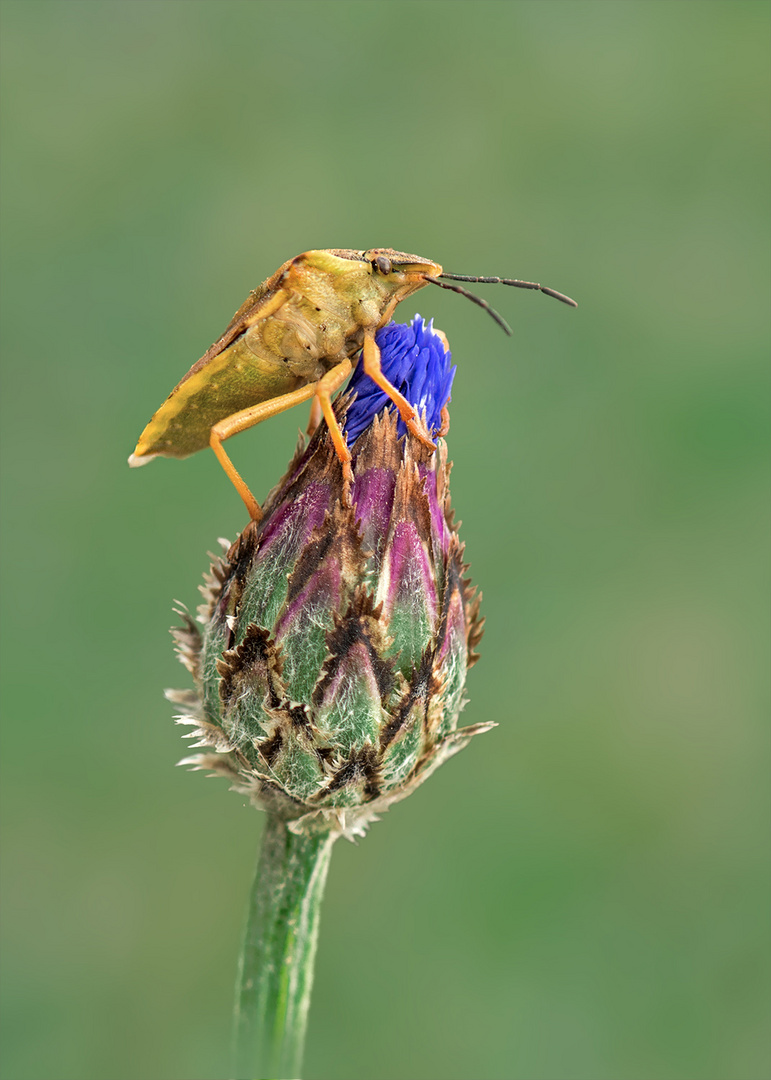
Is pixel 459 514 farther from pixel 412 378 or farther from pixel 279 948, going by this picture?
pixel 279 948

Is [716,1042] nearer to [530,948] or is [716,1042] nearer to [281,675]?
[530,948]

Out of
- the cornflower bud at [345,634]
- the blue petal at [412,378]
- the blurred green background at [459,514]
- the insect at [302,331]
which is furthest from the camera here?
the blurred green background at [459,514]

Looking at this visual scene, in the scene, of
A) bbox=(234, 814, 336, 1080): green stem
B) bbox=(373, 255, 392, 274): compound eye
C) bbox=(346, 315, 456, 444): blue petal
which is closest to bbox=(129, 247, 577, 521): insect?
bbox=(373, 255, 392, 274): compound eye

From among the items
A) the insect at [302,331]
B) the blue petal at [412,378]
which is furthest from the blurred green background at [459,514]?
the blue petal at [412,378]

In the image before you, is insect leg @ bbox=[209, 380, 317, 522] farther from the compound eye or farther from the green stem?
the green stem

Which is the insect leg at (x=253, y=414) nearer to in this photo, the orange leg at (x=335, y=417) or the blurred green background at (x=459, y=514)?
the orange leg at (x=335, y=417)

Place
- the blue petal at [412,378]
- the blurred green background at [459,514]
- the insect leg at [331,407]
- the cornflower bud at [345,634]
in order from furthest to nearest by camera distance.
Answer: the blurred green background at [459,514], the blue petal at [412,378], the insect leg at [331,407], the cornflower bud at [345,634]
